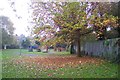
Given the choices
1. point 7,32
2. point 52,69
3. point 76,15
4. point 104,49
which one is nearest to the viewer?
point 52,69

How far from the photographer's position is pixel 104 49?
278 inches

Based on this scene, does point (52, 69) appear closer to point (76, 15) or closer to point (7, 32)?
point (7, 32)

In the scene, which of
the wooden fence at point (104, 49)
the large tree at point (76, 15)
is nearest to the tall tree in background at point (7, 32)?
the large tree at point (76, 15)

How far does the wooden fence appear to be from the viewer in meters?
5.99

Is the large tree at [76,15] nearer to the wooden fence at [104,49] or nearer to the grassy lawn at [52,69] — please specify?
the wooden fence at [104,49]

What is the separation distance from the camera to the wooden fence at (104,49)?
5.99 metres

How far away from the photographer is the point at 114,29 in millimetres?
7555

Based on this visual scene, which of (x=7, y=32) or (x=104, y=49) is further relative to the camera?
(x=104, y=49)

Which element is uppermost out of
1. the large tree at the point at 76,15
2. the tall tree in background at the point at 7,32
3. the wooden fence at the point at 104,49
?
the large tree at the point at 76,15

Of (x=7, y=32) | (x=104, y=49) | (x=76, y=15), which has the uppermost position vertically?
(x=76, y=15)

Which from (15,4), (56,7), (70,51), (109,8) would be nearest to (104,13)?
(109,8)

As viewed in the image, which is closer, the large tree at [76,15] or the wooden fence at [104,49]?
the wooden fence at [104,49]

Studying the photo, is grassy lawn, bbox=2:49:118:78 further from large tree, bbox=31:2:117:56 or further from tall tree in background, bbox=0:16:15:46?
large tree, bbox=31:2:117:56

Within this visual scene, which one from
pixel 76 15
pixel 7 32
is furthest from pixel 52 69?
pixel 76 15
